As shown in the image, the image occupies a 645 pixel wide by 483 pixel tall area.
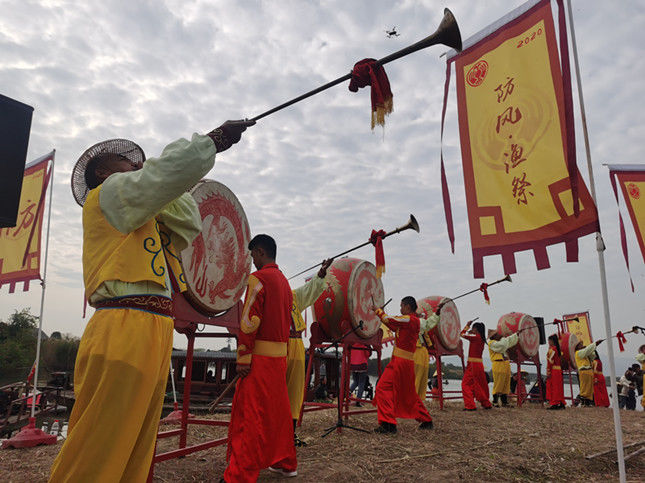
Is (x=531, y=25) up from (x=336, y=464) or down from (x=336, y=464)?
up

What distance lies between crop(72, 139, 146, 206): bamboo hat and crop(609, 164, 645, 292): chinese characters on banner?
618 cm

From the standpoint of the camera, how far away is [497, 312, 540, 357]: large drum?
13008 mm

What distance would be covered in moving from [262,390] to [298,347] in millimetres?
1909

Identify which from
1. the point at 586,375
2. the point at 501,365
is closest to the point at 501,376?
the point at 501,365

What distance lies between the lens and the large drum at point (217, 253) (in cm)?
350

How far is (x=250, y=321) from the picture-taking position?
3.35m

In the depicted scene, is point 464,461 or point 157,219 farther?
point 464,461

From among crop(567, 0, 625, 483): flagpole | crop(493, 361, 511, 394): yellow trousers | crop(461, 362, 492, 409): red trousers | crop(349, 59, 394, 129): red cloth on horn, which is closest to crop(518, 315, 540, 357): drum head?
crop(493, 361, 511, 394): yellow trousers

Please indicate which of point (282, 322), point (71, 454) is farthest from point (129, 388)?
point (282, 322)

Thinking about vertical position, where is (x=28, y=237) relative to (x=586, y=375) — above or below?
above

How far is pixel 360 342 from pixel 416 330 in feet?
3.11

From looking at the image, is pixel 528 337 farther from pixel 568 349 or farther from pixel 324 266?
pixel 324 266

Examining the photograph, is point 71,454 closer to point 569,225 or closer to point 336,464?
point 336,464

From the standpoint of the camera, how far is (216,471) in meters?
3.63
